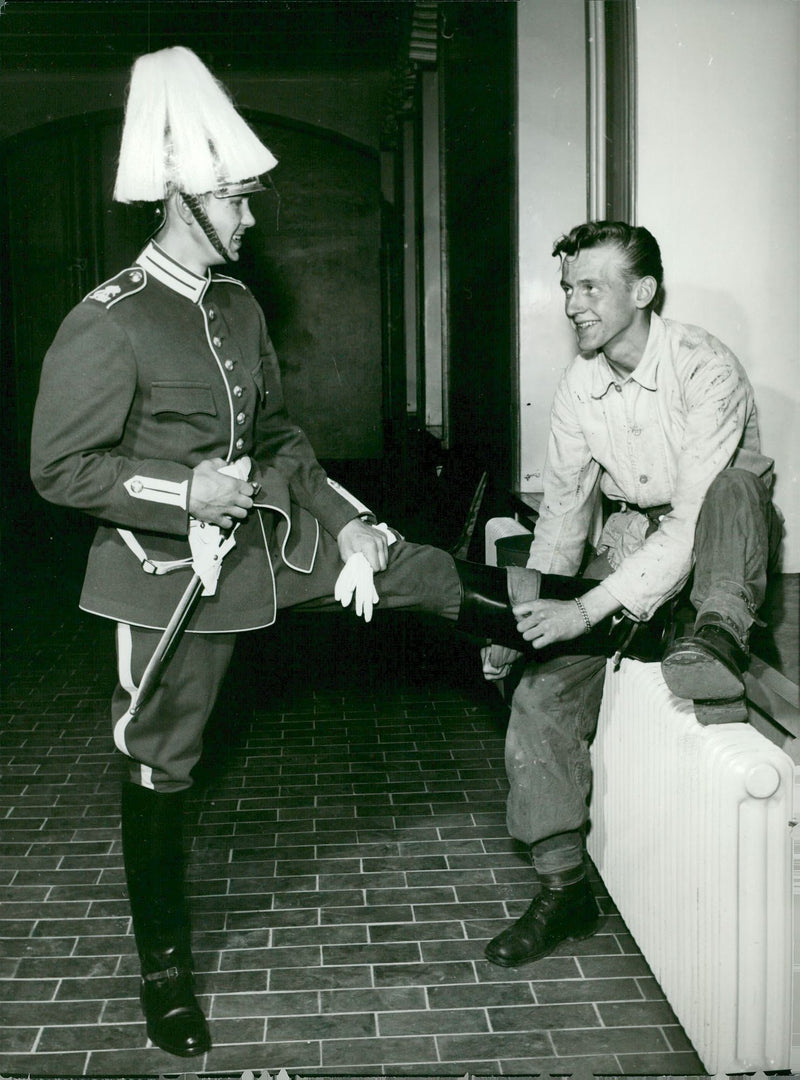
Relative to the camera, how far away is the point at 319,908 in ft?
10.1

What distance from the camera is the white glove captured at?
2508 mm

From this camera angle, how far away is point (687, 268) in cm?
320

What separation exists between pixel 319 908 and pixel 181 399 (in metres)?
1.57

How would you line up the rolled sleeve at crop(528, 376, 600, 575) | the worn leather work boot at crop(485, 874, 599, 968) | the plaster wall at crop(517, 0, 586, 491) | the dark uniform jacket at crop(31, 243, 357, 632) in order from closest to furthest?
the dark uniform jacket at crop(31, 243, 357, 632) → the worn leather work boot at crop(485, 874, 599, 968) → the rolled sleeve at crop(528, 376, 600, 575) → the plaster wall at crop(517, 0, 586, 491)

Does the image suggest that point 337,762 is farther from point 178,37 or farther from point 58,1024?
point 178,37

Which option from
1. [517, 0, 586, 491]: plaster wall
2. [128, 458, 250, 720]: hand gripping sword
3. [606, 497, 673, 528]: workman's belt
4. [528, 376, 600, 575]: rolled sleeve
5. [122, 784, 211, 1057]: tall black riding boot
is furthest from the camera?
[517, 0, 586, 491]: plaster wall

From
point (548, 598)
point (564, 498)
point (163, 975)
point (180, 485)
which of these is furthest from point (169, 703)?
point (564, 498)

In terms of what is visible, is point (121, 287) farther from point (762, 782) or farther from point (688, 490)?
point (762, 782)

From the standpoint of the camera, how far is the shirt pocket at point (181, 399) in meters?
2.24

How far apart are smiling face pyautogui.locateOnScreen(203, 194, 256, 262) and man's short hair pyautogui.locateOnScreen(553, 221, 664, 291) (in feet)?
2.91

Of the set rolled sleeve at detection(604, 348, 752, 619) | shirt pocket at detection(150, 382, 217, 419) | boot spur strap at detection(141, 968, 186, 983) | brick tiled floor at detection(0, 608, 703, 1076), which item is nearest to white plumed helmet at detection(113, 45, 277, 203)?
shirt pocket at detection(150, 382, 217, 419)

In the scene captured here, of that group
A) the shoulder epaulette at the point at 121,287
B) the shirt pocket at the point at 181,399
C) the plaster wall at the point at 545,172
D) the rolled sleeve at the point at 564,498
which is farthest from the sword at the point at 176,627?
the plaster wall at the point at 545,172

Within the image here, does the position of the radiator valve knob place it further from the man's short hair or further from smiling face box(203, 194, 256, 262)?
smiling face box(203, 194, 256, 262)

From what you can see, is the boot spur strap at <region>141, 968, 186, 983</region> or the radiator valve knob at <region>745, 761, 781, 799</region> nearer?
the radiator valve knob at <region>745, 761, 781, 799</region>
